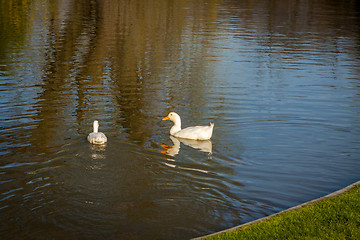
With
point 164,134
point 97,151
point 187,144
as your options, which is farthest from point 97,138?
point 187,144

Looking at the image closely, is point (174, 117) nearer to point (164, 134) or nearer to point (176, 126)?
point (176, 126)

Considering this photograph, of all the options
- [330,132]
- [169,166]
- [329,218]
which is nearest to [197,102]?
[330,132]

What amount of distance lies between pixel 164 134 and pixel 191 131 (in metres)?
1.14

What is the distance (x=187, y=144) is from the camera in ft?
51.0

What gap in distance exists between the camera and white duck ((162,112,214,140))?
15009 mm

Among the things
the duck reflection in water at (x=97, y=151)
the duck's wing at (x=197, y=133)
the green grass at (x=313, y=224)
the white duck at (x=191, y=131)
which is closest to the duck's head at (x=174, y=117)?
the white duck at (x=191, y=131)

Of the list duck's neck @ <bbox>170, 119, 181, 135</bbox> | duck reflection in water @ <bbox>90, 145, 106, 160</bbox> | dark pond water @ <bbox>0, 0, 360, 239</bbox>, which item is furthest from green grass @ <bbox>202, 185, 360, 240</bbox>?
→ duck's neck @ <bbox>170, 119, 181, 135</bbox>

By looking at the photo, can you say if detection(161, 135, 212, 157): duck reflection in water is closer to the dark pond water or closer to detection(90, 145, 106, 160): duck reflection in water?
the dark pond water

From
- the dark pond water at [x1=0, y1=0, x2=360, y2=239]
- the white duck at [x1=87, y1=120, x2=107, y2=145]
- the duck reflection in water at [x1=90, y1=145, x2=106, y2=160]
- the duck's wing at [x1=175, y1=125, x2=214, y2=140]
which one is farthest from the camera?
the duck's wing at [x1=175, y1=125, x2=214, y2=140]

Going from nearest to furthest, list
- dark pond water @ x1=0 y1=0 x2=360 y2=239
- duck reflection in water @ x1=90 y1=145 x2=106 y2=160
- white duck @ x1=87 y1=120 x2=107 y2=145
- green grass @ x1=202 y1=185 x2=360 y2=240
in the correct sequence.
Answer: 1. green grass @ x1=202 y1=185 x2=360 y2=240
2. dark pond water @ x1=0 y1=0 x2=360 y2=239
3. duck reflection in water @ x1=90 y1=145 x2=106 y2=160
4. white duck @ x1=87 y1=120 x2=107 y2=145

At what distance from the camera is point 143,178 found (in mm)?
12352

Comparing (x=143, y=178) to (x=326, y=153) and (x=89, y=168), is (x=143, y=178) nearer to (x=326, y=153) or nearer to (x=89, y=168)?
(x=89, y=168)

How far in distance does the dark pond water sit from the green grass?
4.15 ft

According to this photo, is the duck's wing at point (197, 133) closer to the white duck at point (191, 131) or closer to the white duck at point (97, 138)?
the white duck at point (191, 131)
